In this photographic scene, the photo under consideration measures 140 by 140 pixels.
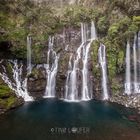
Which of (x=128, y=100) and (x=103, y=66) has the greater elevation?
(x=103, y=66)

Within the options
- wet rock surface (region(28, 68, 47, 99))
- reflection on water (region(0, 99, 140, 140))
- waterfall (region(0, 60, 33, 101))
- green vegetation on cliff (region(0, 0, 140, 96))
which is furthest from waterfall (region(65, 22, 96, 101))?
waterfall (region(0, 60, 33, 101))

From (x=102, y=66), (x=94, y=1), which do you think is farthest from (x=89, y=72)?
(x=94, y=1)

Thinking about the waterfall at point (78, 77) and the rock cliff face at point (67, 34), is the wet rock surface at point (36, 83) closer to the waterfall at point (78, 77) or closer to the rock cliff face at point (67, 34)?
the rock cliff face at point (67, 34)

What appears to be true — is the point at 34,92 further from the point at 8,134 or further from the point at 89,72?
the point at 8,134

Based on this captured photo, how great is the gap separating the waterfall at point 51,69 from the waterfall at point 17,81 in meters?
3.01

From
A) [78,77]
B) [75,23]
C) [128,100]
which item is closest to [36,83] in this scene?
[78,77]

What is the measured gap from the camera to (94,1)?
153ft

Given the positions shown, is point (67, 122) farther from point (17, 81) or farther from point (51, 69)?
point (17, 81)

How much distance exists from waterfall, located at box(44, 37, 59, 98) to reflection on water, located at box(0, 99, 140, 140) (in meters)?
3.09

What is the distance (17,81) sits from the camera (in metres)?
38.7

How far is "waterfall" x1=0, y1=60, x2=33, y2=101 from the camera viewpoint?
3728cm

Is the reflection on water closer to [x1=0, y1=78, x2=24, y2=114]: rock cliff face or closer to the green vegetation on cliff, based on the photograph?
[x1=0, y1=78, x2=24, y2=114]: rock cliff face

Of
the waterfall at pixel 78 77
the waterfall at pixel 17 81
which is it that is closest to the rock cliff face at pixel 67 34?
the waterfall at pixel 78 77

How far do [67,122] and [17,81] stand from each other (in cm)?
1335
